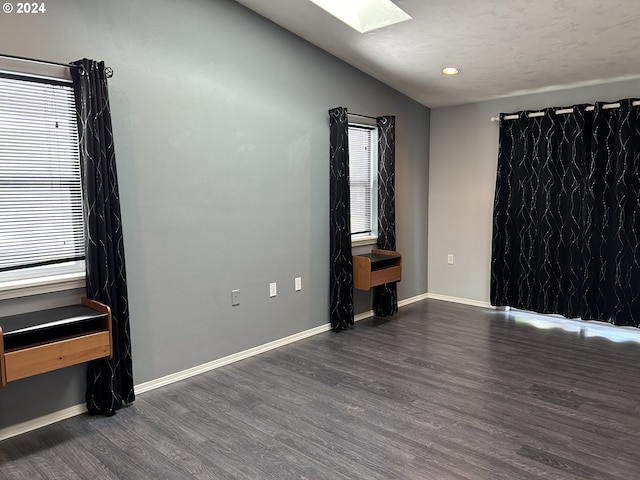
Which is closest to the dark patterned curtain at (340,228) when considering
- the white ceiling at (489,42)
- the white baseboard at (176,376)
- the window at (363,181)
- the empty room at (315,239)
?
the empty room at (315,239)

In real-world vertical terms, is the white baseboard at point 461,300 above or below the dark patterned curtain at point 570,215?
below

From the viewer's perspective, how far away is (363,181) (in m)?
4.97

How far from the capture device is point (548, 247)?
474 centimetres

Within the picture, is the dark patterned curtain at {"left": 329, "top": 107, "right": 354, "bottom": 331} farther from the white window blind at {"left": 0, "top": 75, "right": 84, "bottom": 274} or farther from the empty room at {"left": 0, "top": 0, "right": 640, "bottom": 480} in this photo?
the white window blind at {"left": 0, "top": 75, "right": 84, "bottom": 274}

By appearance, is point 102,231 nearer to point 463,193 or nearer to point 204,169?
point 204,169

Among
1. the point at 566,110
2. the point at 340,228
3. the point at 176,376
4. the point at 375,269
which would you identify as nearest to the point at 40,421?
the point at 176,376

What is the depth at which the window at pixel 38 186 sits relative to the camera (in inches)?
99.3

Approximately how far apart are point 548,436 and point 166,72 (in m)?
3.23

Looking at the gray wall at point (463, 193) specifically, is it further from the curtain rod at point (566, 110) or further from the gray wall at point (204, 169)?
the gray wall at point (204, 169)

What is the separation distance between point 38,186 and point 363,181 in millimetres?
3139

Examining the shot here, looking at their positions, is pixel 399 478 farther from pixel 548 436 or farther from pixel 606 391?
pixel 606 391

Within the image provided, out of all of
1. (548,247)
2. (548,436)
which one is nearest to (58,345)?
(548,436)

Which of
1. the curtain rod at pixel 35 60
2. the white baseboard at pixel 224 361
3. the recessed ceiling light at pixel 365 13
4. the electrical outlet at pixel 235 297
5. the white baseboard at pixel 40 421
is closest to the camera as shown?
the curtain rod at pixel 35 60

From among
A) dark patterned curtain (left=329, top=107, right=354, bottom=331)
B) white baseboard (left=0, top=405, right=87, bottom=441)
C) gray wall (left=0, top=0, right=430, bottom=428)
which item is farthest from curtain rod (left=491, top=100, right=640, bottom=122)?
white baseboard (left=0, top=405, right=87, bottom=441)
